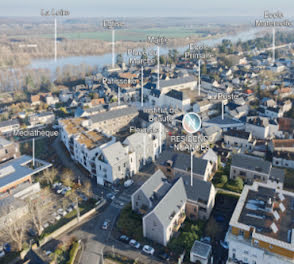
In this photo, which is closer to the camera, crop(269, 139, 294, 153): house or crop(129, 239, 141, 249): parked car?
crop(129, 239, 141, 249): parked car

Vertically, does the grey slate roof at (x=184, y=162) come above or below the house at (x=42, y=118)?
below

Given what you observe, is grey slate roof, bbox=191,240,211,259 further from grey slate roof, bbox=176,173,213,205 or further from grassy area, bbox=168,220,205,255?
grey slate roof, bbox=176,173,213,205

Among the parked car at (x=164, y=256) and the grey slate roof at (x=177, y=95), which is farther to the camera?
the grey slate roof at (x=177, y=95)

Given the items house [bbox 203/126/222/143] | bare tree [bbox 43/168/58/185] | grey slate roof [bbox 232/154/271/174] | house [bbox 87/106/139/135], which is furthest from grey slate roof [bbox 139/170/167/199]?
house [bbox 87/106/139/135]

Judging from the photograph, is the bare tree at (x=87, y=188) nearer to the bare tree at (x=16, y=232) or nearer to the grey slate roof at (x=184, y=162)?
the bare tree at (x=16, y=232)

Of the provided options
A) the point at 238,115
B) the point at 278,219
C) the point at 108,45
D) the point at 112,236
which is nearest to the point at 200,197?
the point at 278,219

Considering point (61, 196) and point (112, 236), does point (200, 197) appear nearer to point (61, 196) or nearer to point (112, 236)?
point (112, 236)

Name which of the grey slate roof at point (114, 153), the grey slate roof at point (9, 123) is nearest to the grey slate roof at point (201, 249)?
the grey slate roof at point (114, 153)
